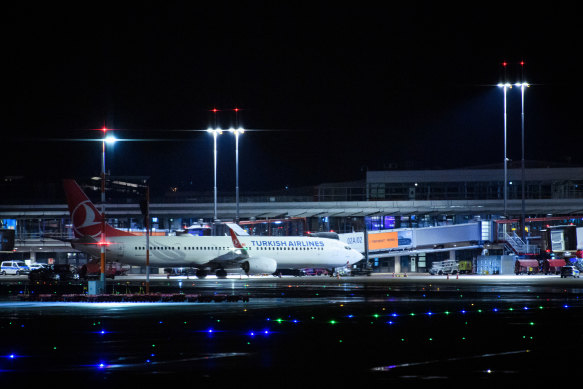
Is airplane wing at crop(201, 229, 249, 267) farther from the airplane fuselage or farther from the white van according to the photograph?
the white van

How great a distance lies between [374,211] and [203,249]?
4481 cm

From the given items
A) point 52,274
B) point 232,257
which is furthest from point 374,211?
point 52,274

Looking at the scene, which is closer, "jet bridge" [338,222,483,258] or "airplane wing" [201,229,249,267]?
"airplane wing" [201,229,249,267]

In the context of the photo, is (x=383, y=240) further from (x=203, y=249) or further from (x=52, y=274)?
(x=52, y=274)

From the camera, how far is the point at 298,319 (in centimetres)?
2777

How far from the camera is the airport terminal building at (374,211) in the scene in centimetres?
11100

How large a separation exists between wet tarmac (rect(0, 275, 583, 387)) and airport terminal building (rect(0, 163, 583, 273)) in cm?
6644

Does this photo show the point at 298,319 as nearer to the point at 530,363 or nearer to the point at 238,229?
the point at 530,363

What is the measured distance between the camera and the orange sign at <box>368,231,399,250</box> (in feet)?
313

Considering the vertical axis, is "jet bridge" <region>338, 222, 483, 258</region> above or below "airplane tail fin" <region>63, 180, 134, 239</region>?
below

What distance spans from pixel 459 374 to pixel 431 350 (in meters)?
3.58

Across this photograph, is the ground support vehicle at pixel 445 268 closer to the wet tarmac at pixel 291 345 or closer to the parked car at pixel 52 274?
the parked car at pixel 52 274

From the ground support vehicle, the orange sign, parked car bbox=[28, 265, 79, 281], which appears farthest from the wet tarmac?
the ground support vehicle

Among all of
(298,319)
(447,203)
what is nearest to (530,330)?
(298,319)
